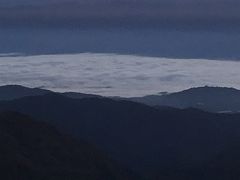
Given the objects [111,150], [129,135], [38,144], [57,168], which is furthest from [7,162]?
[129,135]

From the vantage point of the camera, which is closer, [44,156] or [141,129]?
[44,156]

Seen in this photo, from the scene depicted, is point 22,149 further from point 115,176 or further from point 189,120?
point 189,120

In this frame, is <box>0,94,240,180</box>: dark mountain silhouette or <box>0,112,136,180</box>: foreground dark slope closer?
<box>0,112,136,180</box>: foreground dark slope

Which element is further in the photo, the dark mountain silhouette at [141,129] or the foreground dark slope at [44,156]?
the dark mountain silhouette at [141,129]

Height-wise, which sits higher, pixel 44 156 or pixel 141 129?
pixel 44 156
